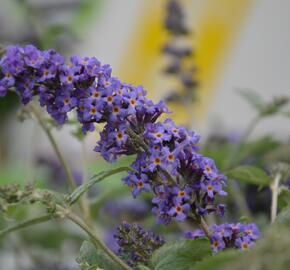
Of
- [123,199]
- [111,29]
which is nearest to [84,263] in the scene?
[123,199]

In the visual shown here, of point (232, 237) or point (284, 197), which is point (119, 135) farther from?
point (284, 197)

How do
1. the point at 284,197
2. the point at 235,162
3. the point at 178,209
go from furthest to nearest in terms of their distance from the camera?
the point at 235,162 < the point at 284,197 < the point at 178,209

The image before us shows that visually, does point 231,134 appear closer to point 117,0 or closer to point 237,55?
point 237,55

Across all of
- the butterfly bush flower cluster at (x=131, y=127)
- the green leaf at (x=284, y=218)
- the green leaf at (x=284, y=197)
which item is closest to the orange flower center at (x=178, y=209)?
the butterfly bush flower cluster at (x=131, y=127)

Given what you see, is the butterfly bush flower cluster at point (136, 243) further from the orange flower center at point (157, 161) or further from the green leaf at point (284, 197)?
the green leaf at point (284, 197)

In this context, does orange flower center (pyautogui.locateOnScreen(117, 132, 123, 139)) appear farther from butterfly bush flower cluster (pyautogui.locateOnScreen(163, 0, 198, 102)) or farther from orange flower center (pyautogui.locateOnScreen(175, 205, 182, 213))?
butterfly bush flower cluster (pyautogui.locateOnScreen(163, 0, 198, 102))

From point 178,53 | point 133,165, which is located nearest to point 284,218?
point 133,165

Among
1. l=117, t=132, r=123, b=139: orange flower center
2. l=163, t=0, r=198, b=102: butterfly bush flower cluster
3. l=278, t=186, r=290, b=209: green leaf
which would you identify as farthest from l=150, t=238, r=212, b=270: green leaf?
l=163, t=0, r=198, b=102: butterfly bush flower cluster
